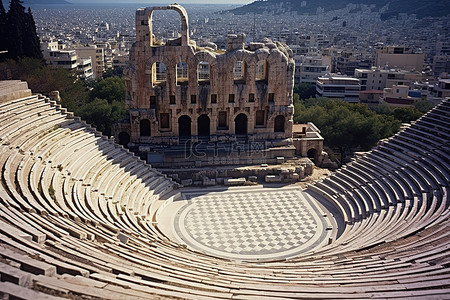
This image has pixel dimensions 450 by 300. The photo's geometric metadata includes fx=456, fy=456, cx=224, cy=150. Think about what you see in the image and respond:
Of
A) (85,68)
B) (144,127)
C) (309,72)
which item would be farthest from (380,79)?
(144,127)

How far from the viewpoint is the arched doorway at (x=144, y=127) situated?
108ft

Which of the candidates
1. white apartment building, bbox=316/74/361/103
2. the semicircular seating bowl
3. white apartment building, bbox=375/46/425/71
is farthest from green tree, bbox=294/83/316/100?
the semicircular seating bowl

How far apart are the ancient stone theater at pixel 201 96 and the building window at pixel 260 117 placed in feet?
0.27

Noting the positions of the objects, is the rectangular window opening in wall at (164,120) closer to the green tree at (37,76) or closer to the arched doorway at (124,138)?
the arched doorway at (124,138)

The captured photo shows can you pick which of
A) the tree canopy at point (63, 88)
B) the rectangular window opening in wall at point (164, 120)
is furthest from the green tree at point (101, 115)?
the rectangular window opening in wall at point (164, 120)

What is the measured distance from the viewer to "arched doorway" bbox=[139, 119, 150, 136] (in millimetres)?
32812

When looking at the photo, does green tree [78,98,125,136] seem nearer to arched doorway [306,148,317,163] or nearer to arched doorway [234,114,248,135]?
arched doorway [234,114,248,135]

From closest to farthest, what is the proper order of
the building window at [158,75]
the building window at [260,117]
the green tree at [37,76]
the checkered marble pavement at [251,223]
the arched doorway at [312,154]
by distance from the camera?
the checkered marble pavement at [251,223] < the building window at [158,75] < the building window at [260,117] < the arched doorway at [312,154] < the green tree at [37,76]

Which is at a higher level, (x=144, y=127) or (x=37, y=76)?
(x=37, y=76)

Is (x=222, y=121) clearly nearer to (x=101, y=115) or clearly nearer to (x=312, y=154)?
(x=312, y=154)

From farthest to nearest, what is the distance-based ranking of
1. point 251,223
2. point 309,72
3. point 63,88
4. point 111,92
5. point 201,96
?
1. point 309,72
2. point 111,92
3. point 63,88
4. point 201,96
5. point 251,223

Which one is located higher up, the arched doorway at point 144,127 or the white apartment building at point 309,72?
the arched doorway at point 144,127

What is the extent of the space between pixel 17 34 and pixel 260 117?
2435 centimetres

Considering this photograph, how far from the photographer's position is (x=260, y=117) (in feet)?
112
